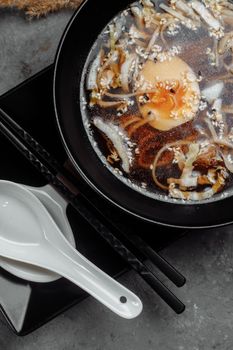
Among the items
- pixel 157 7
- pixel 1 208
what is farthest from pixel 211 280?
pixel 157 7

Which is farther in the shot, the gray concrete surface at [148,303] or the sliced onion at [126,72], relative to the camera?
the gray concrete surface at [148,303]

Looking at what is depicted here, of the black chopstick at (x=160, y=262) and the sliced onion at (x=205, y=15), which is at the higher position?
the sliced onion at (x=205, y=15)

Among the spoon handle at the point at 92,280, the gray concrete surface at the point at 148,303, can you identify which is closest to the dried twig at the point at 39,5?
the gray concrete surface at the point at 148,303

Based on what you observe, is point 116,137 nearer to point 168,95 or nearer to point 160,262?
point 168,95

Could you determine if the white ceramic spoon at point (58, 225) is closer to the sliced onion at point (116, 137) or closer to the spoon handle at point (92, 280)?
the spoon handle at point (92, 280)

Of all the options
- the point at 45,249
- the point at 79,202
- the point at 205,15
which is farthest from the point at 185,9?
the point at 45,249
